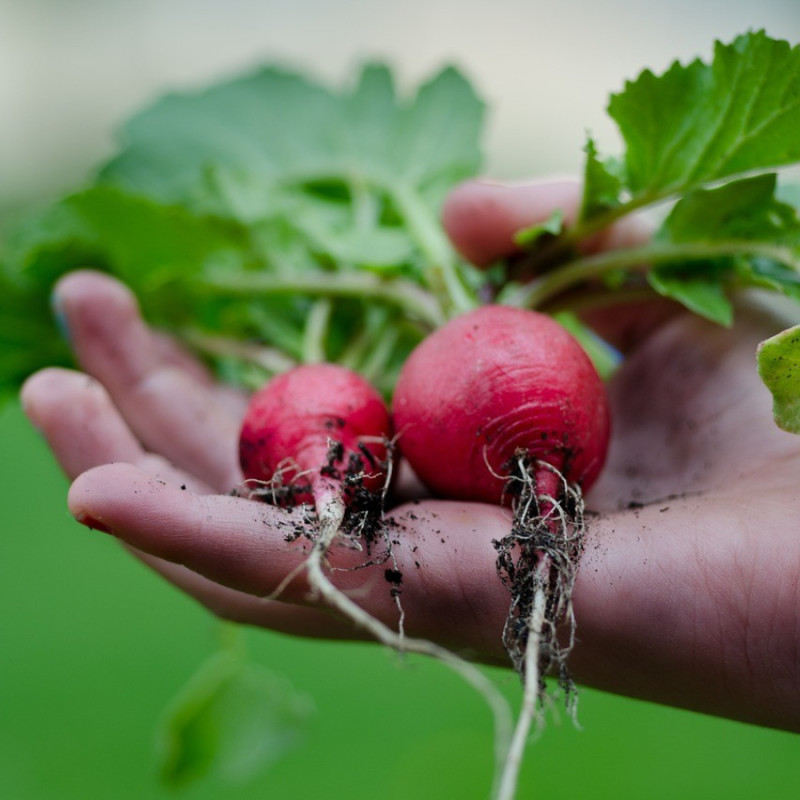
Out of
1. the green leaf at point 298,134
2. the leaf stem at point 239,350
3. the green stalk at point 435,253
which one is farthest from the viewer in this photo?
the green leaf at point 298,134

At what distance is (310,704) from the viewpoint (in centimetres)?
206

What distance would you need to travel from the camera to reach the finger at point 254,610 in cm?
128

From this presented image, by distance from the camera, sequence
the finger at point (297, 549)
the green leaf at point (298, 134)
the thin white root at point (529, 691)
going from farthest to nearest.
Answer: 1. the green leaf at point (298, 134)
2. the finger at point (297, 549)
3. the thin white root at point (529, 691)

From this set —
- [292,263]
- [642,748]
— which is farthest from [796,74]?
[642,748]

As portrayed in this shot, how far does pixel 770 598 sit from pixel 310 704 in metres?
1.34

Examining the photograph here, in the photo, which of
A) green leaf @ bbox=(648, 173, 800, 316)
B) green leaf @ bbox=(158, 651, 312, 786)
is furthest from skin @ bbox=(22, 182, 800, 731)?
green leaf @ bbox=(158, 651, 312, 786)

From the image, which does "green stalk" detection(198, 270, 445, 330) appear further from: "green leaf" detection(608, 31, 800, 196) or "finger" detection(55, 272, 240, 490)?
"green leaf" detection(608, 31, 800, 196)

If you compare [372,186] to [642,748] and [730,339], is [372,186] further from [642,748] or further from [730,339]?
[642,748]

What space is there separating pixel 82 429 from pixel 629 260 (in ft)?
3.28

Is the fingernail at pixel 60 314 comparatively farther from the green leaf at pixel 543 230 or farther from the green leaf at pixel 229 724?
the green leaf at pixel 543 230

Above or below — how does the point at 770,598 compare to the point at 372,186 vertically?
below

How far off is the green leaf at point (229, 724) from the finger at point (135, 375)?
0.63 m

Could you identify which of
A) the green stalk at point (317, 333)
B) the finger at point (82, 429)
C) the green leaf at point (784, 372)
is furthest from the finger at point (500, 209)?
the finger at point (82, 429)

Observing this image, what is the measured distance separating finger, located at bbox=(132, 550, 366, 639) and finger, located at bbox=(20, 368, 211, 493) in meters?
0.15
